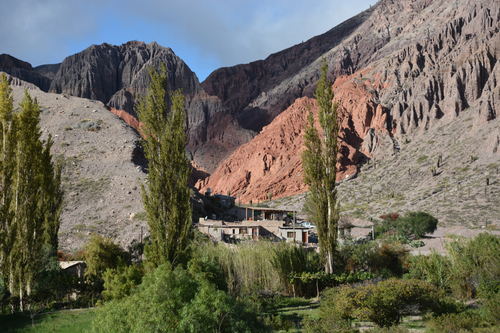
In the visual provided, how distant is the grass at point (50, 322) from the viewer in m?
13.2

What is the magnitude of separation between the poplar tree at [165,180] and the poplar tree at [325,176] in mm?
6843

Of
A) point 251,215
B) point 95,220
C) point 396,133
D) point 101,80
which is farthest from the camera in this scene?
point 101,80

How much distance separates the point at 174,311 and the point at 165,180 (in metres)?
6.13

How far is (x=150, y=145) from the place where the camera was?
14617 mm

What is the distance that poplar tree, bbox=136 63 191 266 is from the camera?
46.1 ft

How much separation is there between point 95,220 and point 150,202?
24644 millimetres

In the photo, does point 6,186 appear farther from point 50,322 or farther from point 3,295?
point 50,322

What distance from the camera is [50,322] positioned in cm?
1422

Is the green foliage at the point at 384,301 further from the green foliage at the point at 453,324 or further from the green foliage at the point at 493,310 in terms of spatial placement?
the green foliage at the point at 493,310

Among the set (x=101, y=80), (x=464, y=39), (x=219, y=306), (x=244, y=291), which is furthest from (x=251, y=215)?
(x=101, y=80)

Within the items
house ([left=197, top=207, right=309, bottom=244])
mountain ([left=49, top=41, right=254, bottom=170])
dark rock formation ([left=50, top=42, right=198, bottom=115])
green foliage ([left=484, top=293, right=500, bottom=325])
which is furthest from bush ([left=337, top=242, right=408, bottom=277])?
dark rock formation ([left=50, top=42, right=198, bottom=115])

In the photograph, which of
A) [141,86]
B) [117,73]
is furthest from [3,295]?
[117,73]

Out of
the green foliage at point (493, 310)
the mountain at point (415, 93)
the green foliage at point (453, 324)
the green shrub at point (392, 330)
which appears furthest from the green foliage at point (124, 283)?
the mountain at point (415, 93)

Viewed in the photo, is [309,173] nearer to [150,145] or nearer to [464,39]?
[150,145]
